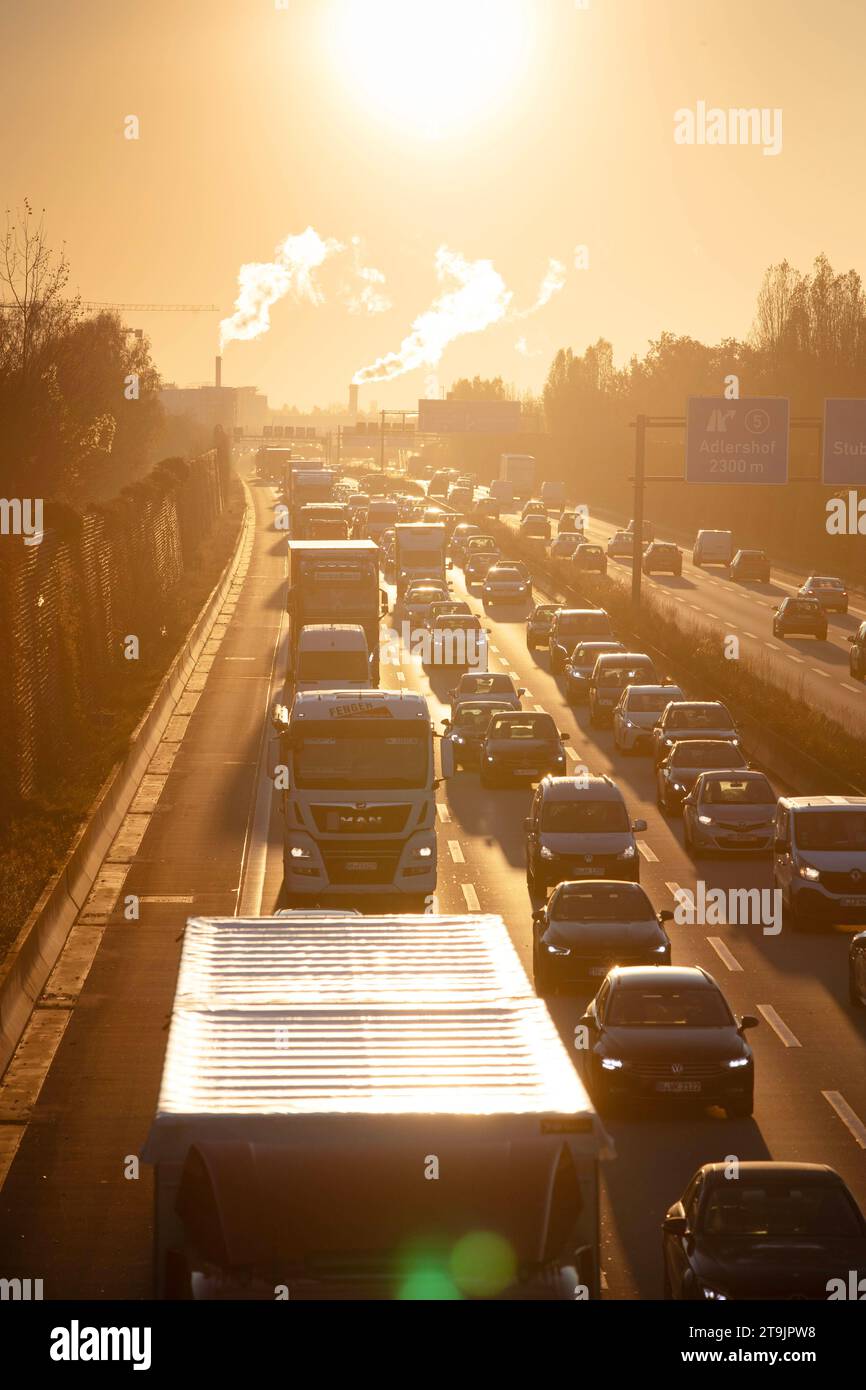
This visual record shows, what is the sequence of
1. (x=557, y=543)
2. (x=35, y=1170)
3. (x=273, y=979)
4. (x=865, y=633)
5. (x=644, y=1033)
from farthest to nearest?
1. (x=557, y=543)
2. (x=865, y=633)
3. (x=644, y=1033)
4. (x=35, y=1170)
5. (x=273, y=979)

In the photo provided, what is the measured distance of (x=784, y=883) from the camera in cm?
3142

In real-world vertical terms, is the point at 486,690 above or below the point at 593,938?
below

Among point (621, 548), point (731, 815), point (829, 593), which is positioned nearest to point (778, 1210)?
point (731, 815)

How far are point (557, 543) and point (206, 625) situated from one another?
125ft

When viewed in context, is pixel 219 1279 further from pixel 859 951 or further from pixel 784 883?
pixel 784 883

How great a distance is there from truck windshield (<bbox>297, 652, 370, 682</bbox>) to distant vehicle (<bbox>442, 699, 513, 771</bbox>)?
261 centimetres

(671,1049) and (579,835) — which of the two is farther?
(579,835)

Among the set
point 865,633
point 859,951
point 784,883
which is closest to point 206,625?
point 865,633

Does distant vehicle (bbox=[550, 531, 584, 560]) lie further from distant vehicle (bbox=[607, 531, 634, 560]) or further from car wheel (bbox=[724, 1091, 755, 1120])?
car wheel (bbox=[724, 1091, 755, 1120])

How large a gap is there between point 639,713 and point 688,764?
7.88m

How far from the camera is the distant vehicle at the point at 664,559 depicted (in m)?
101

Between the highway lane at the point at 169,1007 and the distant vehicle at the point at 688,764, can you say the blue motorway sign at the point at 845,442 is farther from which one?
the distant vehicle at the point at 688,764

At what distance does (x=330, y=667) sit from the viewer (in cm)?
4903

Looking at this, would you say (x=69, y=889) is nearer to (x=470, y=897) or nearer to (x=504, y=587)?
(x=470, y=897)
